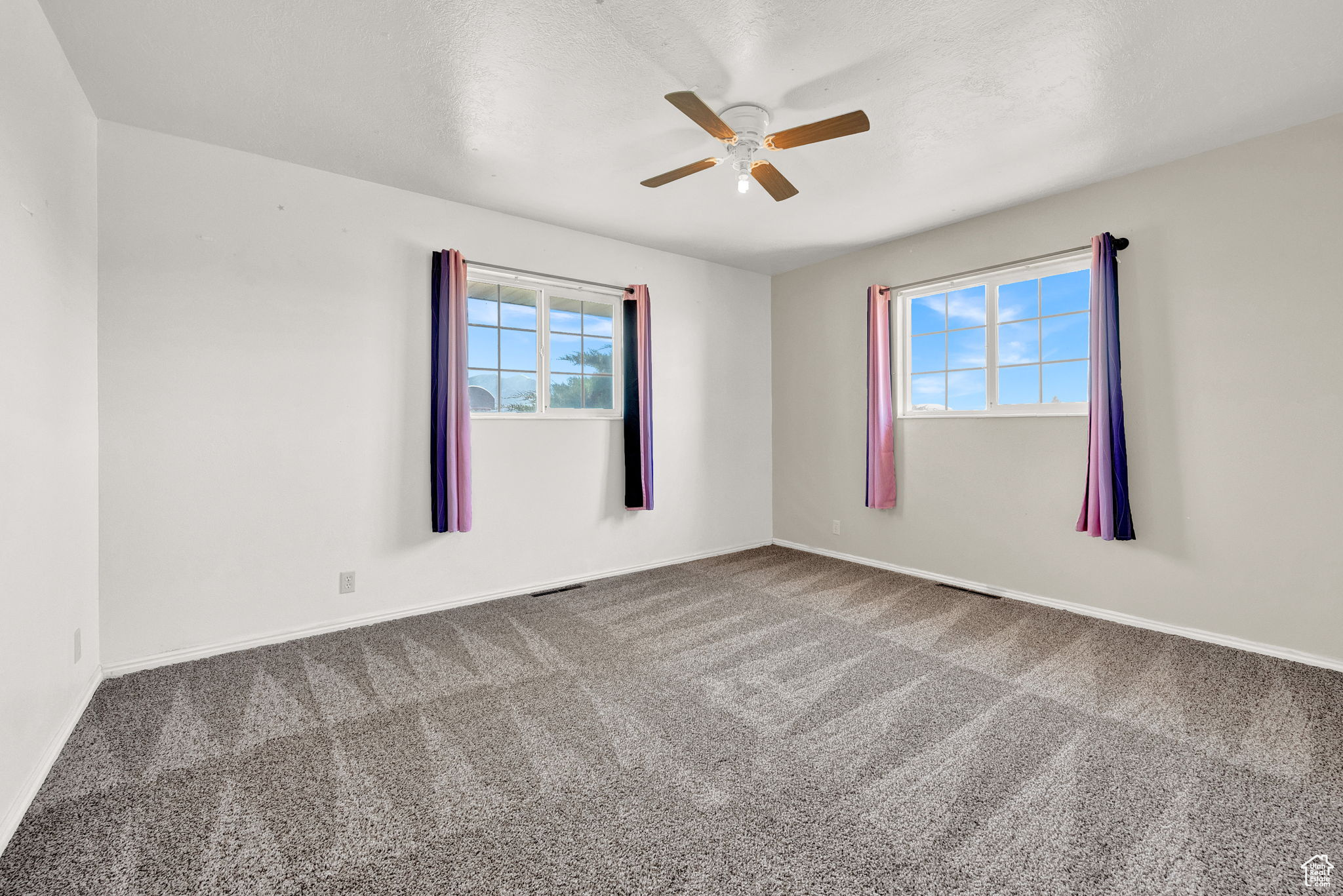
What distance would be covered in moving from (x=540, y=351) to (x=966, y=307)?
3.10m

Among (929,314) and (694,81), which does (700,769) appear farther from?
(929,314)

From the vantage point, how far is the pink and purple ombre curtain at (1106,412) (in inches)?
126

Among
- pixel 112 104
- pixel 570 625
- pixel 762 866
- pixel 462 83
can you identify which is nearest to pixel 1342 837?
pixel 762 866

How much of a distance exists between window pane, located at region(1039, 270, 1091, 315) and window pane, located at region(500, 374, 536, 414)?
349cm

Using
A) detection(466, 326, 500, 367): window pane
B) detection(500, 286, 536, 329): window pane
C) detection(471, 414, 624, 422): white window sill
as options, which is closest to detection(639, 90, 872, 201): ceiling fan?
detection(500, 286, 536, 329): window pane

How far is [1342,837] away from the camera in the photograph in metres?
1.61

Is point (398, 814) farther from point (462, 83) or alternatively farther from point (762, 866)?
point (462, 83)

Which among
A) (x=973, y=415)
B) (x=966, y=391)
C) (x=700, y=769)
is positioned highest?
(x=966, y=391)

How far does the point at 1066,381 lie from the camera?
3.63 meters

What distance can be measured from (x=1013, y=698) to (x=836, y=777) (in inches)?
42.1

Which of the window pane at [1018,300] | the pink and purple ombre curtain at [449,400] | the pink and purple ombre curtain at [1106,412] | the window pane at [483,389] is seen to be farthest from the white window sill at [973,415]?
the pink and purple ombre curtain at [449,400]

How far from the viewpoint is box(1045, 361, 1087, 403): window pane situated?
3566 mm

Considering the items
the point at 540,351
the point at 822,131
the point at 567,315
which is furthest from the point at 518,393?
the point at 822,131

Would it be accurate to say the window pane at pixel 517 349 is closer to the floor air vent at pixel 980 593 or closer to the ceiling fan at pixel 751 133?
the ceiling fan at pixel 751 133
